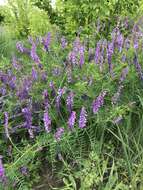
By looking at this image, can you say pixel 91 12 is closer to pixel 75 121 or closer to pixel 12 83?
pixel 12 83

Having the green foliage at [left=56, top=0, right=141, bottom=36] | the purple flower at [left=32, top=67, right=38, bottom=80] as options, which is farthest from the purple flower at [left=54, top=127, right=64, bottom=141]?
the green foliage at [left=56, top=0, right=141, bottom=36]

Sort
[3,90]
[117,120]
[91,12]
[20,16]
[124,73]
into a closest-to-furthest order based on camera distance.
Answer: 1. [117,120]
2. [124,73]
3. [3,90]
4. [91,12]
5. [20,16]

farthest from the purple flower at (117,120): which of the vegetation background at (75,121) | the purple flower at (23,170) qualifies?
the purple flower at (23,170)

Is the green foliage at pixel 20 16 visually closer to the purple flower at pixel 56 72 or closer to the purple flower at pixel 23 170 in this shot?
the purple flower at pixel 56 72

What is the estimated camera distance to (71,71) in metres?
3.58

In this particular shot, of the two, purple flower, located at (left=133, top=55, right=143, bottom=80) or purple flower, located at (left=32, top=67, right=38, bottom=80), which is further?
purple flower, located at (left=32, top=67, right=38, bottom=80)

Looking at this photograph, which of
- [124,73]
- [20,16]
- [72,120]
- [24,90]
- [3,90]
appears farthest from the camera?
[20,16]

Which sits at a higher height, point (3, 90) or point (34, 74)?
point (34, 74)

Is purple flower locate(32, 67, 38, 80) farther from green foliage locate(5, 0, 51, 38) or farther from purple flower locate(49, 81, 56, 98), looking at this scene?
green foliage locate(5, 0, 51, 38)

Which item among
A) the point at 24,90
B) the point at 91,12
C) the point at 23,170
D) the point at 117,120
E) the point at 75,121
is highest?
the point at 91,12

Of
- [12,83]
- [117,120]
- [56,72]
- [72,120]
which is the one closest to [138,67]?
[117,120]

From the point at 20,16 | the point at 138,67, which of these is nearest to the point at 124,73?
the point at 138,67

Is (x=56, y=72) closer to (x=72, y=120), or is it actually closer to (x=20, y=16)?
(x=72, y=120)

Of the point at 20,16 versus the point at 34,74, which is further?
the point at 20,16
